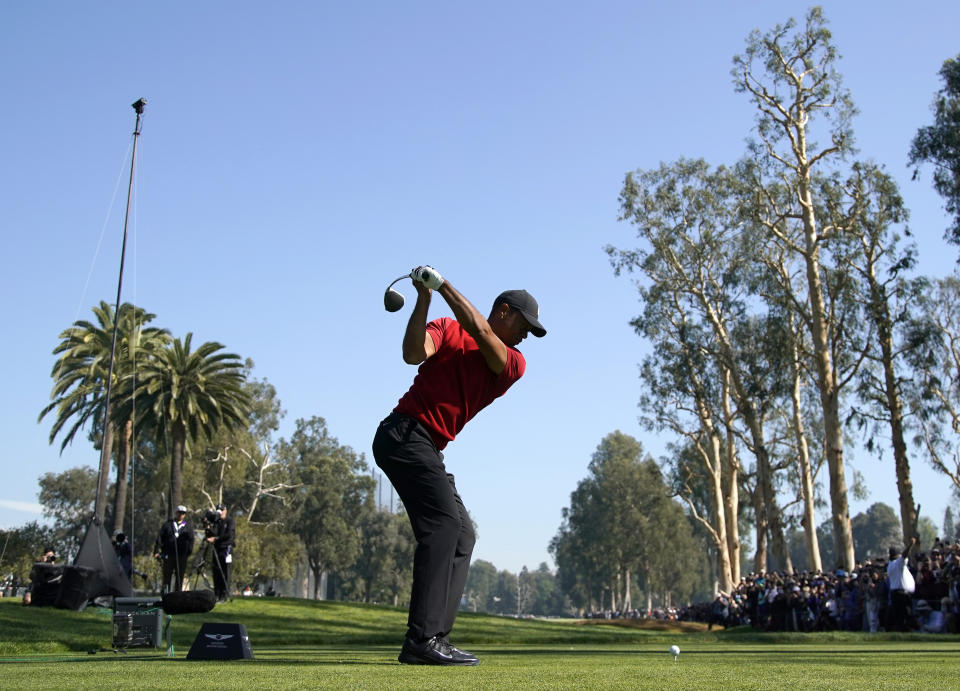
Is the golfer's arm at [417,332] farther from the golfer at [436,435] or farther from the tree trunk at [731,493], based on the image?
the tree trunk at [731,493]

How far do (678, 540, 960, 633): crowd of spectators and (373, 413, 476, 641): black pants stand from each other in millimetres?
13803

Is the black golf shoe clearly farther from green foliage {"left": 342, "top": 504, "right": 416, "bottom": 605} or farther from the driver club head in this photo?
green foliage {"left": 342, "top": 504, "right": 416, "bottom": 605}

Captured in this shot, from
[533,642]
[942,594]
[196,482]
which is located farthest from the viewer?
[196,482]

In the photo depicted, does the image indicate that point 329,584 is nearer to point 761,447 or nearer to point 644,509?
point 644,509

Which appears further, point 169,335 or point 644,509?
point 644,509

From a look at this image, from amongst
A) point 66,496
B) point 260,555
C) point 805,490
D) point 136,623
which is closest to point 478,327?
point 136,623

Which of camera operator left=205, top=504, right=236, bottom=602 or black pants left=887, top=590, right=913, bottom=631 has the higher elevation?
camera operator left=205, top=504, right=236, bottom=602

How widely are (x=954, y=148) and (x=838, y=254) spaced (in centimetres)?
516

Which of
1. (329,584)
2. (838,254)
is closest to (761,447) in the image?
(838,254)

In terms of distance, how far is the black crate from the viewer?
7.86 m

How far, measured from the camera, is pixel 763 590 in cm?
3016

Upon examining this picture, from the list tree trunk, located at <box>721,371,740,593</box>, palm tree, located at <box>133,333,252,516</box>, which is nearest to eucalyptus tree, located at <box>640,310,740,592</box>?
tree trunk, located at <box>721,371,740,593</box>

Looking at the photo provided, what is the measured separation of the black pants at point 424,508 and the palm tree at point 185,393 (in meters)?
35.9

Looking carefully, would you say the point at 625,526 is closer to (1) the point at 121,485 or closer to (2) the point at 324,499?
(2) the point at 324,499
